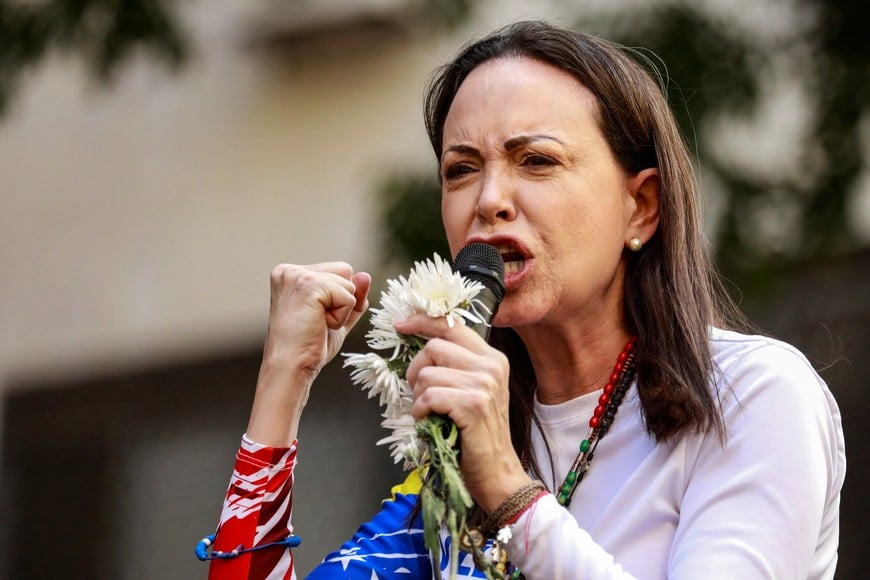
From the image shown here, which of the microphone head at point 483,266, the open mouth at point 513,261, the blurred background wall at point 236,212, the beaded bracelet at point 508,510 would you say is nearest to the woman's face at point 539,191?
the open mouth at point 513,261

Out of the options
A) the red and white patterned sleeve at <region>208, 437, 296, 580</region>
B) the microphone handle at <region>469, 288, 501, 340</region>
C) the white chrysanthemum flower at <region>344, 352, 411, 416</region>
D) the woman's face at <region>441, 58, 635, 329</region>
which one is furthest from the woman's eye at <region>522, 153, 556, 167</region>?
the red and white patterned sleeve at <region>208, 437, 296, 580</region>

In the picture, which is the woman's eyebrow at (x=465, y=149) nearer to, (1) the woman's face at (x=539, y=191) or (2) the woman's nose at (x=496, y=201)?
(1) the woman's face at (x=539, y=191)

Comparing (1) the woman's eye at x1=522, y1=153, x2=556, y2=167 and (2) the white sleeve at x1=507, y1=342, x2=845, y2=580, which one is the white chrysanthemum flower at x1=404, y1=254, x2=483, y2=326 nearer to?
(2) the white sleeve at x1=507, y1=342, x2=845, y2=580

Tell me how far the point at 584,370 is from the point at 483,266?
2.05ft

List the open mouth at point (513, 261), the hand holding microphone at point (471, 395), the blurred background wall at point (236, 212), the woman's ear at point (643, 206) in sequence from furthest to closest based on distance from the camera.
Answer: the blurred background wall at point (236, 212) < the woman's ear at point (643, 206) < the open mouth at point (513, 261) < the hand holding microphone at point (471, 395)

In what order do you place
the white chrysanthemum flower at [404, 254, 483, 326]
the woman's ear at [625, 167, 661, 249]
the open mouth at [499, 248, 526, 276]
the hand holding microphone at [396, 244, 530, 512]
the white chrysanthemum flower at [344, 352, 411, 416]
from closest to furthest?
the hand holding microphone at [396, 244, 530, 512] → the white chrysanthemum flower at [404, 254, 483, 326] → the white chrysanthemum flower at [344, 352, 411, 416] → the open mouth at [499, 248, 526, 276] → the woman's ear at [625, 167, 661, 249]

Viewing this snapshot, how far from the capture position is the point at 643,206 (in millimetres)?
3201

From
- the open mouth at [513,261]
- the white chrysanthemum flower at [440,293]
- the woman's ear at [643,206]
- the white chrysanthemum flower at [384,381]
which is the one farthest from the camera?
the woman's ear at [643,206]

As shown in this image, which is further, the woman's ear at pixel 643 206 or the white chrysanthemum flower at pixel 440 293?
the woman's ear at pixel 643 206

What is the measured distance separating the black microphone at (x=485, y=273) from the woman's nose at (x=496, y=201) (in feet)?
0.71

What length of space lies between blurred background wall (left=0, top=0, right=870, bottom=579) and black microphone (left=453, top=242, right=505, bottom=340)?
328 cm

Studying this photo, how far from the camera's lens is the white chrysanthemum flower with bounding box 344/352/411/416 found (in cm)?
253

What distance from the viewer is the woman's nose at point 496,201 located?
9.50 feet

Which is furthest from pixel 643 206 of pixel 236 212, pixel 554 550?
pixel 236 212
